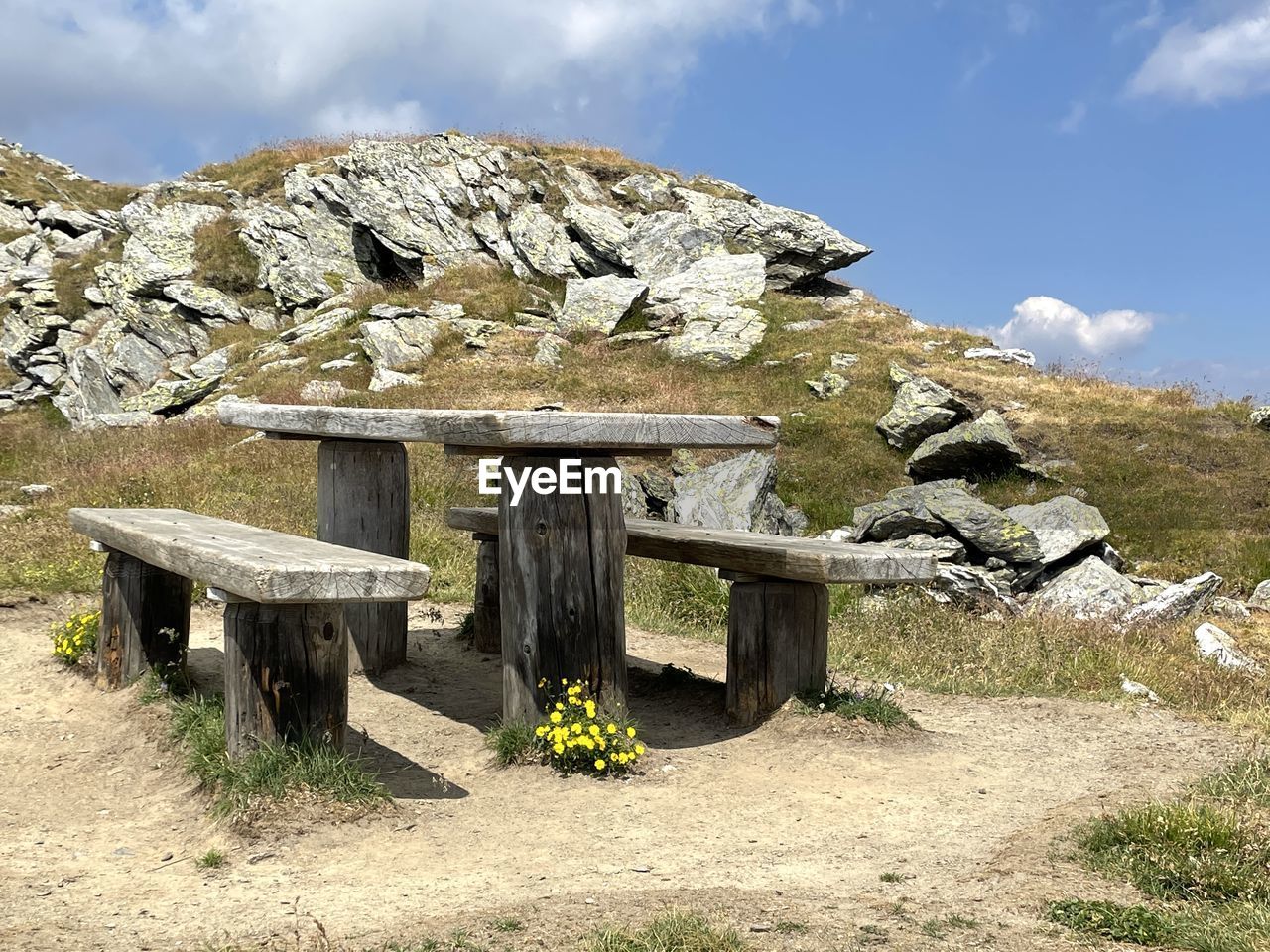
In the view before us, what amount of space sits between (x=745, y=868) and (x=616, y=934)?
Answer: 107cm

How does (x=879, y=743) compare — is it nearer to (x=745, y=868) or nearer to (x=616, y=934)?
(x=745, y=868)

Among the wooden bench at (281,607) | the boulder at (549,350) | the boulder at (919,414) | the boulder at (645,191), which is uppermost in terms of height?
the boulder at (645,191)

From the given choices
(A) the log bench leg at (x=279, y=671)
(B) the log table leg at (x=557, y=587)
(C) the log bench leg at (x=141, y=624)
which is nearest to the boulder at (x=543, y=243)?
(C) the log bench leg at (x=141, y=624)

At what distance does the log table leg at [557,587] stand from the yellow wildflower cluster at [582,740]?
0.46 ft

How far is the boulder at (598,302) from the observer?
945 inches

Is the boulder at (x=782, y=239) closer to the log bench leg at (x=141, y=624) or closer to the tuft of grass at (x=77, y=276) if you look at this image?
the tuft of grass at (x=77, y=276)

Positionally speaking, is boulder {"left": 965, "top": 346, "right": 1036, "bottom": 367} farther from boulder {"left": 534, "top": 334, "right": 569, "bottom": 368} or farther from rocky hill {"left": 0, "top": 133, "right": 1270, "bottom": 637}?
boulder {"left": 534, "top": 334, "right": 569, "bottom": 368}

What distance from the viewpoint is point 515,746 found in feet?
19.0

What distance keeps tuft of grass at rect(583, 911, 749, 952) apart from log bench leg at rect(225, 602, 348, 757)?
220 cm

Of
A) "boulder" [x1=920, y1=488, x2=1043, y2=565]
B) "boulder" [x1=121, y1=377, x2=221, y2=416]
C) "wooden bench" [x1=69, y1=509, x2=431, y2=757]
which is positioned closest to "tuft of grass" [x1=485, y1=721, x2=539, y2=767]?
"wooden bench" [x1=69, y1=509, x2=431, y2=757]

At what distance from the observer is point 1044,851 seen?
179 inches

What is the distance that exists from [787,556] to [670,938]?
2879 millimetres

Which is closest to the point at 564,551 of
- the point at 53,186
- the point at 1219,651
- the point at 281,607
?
the point at 281,607

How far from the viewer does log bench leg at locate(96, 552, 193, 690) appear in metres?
6.98
